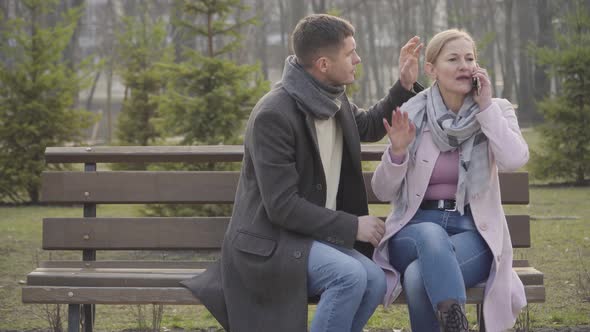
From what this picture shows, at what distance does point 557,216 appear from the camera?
32.8 feet

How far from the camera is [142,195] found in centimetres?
450

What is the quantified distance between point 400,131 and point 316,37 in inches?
20.3

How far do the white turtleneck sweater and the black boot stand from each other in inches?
25.9

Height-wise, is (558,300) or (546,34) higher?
(546,34)

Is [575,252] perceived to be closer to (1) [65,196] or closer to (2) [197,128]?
(2) [197,128]

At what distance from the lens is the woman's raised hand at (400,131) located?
3717 mm

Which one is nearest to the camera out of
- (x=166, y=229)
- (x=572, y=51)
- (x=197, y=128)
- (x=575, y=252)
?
(x=166, y=229)

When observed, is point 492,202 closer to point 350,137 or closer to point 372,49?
point 350,137

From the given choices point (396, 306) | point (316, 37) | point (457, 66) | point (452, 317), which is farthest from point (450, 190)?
→ point (396, 306)

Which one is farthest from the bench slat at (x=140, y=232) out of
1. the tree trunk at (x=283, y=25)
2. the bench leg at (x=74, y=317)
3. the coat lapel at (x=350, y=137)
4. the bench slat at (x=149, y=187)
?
the tree trunk at (x=283, y=25)

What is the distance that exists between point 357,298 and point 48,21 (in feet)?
87.6

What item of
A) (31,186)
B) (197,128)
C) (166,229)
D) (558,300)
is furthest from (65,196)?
(31,186)

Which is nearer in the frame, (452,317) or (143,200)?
(452,317)

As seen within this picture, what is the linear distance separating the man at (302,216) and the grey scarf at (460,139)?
26 centimetres
